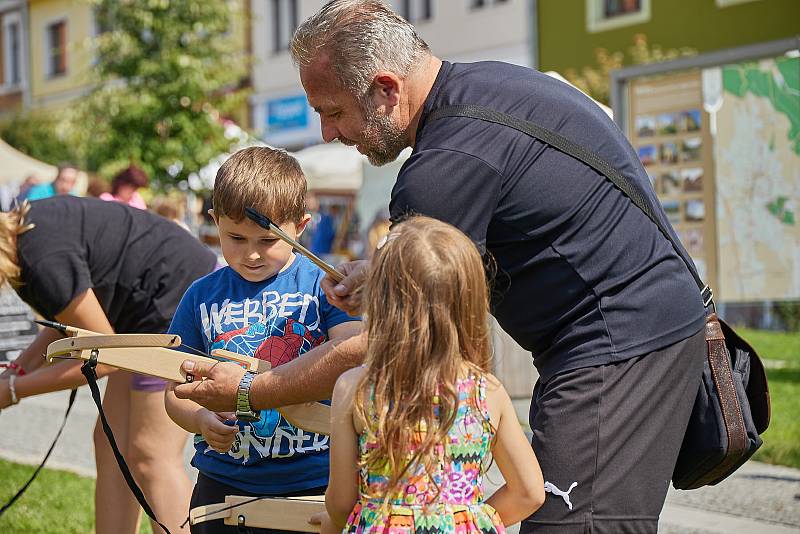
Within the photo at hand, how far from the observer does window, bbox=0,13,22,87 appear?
112 feet

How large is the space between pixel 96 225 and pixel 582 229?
81.2 inches

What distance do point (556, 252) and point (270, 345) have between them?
86 cm

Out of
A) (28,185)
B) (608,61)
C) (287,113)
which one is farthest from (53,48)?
(28,185)

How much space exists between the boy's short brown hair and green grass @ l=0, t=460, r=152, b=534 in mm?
2668

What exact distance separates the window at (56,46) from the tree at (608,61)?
17.6 meters

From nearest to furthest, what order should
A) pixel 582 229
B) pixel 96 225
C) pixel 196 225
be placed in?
pixel 582 229
pixel 96 225
pixel 196 225

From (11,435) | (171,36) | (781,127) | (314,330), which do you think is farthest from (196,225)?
(314,330)

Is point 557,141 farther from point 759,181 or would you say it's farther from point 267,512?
point 759,181

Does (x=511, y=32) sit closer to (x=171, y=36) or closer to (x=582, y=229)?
(x=171, y=36)

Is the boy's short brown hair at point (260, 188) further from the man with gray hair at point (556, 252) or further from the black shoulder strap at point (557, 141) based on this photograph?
the black shoulder strap at point (557, 141)

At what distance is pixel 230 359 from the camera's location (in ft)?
8.79

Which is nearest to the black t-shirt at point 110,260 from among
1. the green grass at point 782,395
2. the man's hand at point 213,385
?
the man's hand at point 213,385

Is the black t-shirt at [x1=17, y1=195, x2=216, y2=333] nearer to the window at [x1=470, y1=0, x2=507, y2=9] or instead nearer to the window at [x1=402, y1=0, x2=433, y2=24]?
the window at [x1=470, y1=0, x2=507, y2=9]

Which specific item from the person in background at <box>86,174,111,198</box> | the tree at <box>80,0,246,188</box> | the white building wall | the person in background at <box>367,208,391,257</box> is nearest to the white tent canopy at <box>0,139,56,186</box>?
the tree at <box>80,0,246,188</box>
